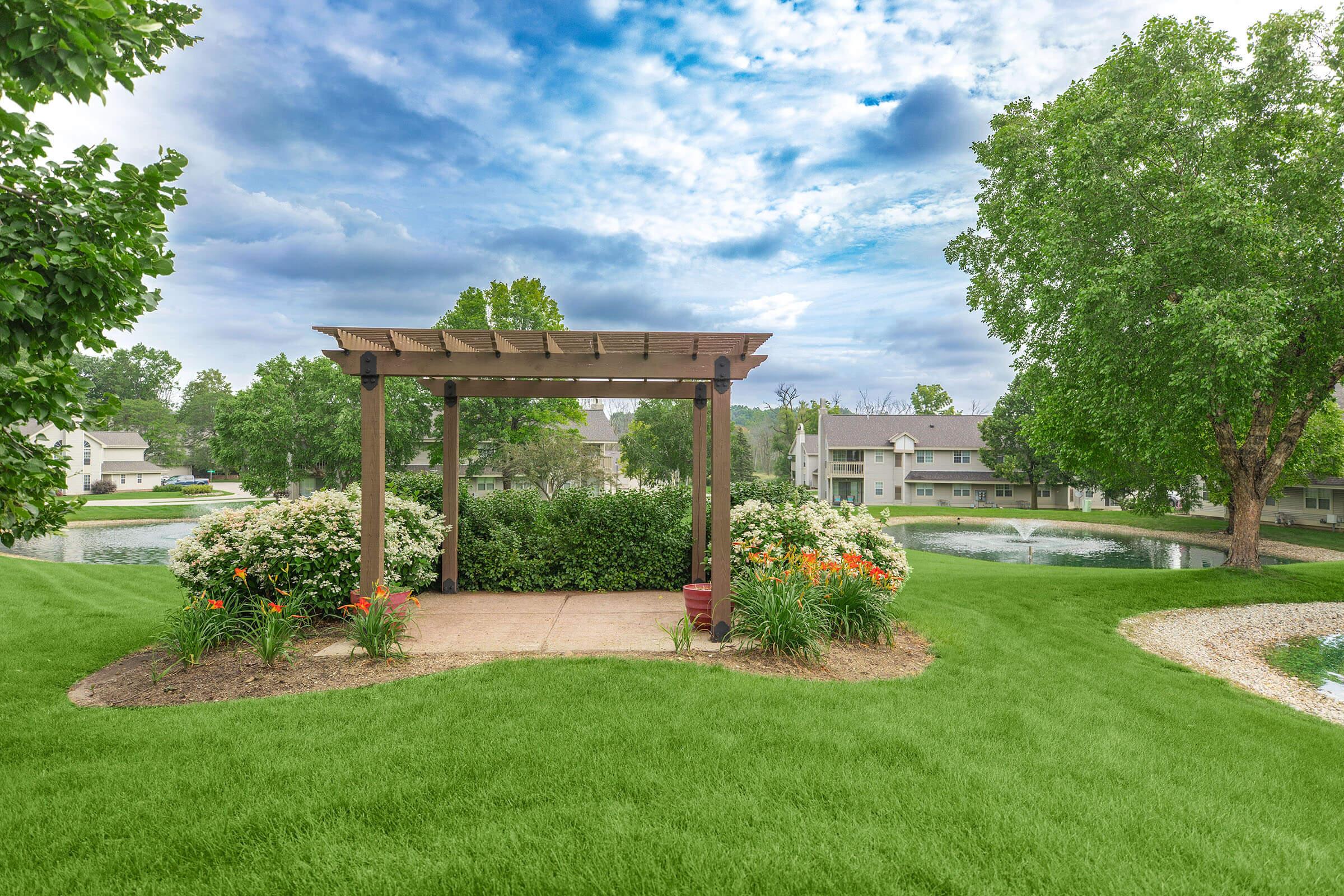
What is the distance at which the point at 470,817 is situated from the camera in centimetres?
299

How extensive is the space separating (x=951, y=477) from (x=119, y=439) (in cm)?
6196

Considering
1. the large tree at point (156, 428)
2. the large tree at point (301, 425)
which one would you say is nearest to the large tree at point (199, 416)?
the large tree at point (156, 428)

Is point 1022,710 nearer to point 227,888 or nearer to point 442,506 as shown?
point 227,888

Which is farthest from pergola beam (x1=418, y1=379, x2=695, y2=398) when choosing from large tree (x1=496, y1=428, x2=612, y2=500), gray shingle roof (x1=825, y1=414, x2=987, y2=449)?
gray shingle roof (x1=825, y1=414, x2=987, y2=449)

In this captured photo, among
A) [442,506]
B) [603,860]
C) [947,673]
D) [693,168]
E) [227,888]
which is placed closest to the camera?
[227,888]

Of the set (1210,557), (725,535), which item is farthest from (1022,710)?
(1210,557)

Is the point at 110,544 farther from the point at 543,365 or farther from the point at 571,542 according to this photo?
the point at 543,365

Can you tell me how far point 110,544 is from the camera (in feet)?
72.0

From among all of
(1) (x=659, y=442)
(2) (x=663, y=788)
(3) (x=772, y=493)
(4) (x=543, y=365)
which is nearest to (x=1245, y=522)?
(3) (x=772, y=493)

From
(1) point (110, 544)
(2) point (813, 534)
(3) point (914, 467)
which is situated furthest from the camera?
(3) point (914, 467)

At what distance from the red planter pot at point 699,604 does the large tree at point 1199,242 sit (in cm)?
Result: 810

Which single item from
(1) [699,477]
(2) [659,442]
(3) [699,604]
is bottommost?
(3) [699,604]

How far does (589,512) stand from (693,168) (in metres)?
8.23

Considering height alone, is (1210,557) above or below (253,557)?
below
